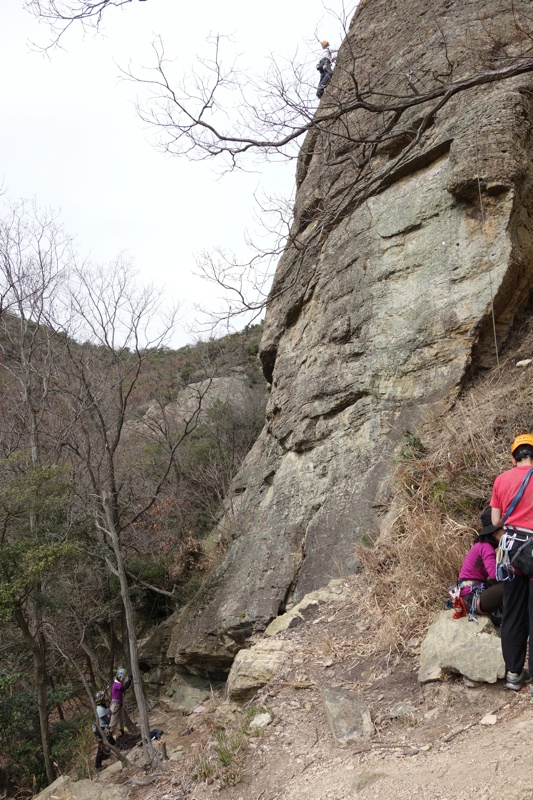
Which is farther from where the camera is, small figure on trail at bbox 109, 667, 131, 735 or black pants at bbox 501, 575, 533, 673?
small figure on trail at bbox 109, 667, 131, 735

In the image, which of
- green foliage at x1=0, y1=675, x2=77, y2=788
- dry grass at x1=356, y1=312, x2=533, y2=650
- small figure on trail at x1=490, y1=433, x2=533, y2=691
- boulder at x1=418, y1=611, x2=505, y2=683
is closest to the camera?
small figure on trail at x1=490, y1=433, x2=533, y2=691

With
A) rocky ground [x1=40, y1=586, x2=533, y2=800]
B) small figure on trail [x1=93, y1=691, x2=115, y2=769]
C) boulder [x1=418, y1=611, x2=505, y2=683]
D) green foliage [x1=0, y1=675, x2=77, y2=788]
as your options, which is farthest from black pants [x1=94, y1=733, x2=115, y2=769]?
boulder [x1=418, y1=611, x2=505, y2=683]

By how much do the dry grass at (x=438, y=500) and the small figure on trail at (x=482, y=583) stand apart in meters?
0.53

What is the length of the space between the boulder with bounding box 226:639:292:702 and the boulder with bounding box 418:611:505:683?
1.56 meters

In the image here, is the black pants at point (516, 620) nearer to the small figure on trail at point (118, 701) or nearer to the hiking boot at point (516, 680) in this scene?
the hiking boot at point (516, 680)

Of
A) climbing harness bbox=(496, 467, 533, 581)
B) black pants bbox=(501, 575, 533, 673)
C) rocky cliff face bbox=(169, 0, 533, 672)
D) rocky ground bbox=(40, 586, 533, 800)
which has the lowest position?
rocky ground bbox=(40, 586, 533, 800)

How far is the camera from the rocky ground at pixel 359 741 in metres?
3.06

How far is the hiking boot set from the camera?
3564 mm

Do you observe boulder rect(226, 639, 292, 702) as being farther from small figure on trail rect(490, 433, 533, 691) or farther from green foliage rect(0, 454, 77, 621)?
green foliage rect(0, 454, 77, 621)

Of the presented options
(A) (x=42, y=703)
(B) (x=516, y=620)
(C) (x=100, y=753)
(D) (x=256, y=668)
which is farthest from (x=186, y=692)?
(B) (x=516, y=620)

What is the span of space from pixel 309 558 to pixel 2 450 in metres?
10.4

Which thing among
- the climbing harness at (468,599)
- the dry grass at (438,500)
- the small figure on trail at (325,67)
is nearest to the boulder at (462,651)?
the climbing harness at (468,599)

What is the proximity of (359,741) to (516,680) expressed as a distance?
1089 mm

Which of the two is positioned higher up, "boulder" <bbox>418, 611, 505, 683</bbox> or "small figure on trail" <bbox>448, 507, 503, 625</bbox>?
"small figure on trail" <bbox>448, 507, 503, 625</bbox>
